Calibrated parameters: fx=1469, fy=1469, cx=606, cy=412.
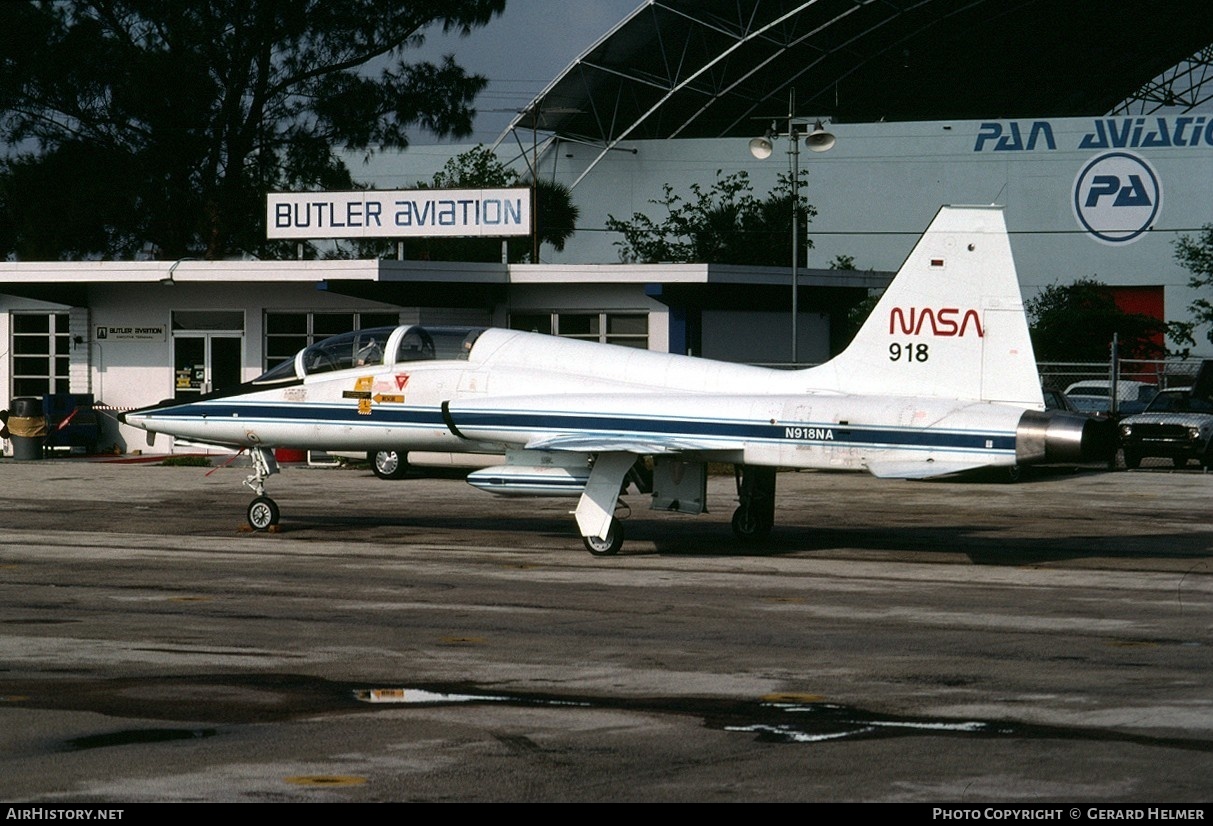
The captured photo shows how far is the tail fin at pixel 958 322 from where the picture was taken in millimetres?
15766

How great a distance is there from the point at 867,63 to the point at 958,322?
5934cm

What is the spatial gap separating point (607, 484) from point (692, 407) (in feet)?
4.39

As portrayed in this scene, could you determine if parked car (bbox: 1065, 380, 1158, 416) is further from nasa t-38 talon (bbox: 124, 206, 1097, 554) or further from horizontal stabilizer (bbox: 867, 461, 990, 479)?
horizontal stabilizer (bbox: 867, 461, 990, 479)

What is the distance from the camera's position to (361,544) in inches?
731

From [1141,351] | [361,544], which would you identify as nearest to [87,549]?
[361,544]

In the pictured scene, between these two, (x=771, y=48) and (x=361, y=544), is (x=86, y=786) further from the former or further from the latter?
(x=771, y=48)

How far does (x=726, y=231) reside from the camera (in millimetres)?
61656

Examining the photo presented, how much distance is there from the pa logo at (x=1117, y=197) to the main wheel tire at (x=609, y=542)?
168ft

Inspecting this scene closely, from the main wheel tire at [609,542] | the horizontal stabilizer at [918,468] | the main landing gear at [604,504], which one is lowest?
the main wheel tire at [609,542]

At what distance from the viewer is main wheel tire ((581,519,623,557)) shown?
17.1 m

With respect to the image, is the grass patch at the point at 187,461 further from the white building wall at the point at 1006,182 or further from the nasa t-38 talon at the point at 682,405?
the white building wall at the point at 1006,182

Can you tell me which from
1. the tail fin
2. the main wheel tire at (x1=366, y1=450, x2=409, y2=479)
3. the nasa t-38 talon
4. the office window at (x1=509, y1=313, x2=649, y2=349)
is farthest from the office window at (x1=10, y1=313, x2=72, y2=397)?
the tail fin

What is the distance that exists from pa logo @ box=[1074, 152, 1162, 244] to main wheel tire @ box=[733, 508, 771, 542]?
1925 inches

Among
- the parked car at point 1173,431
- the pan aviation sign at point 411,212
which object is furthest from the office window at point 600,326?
the parked car at point 1173,431
